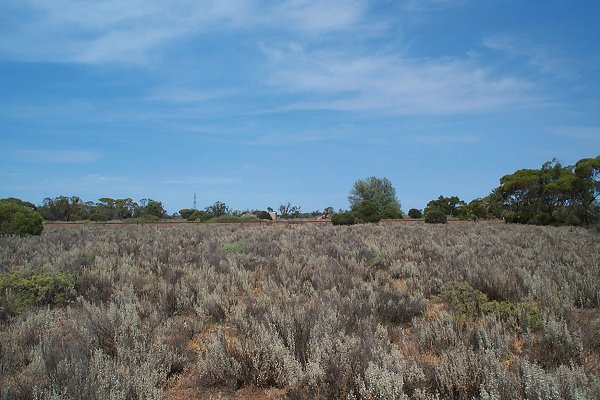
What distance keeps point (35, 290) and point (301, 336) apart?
18.0 feet

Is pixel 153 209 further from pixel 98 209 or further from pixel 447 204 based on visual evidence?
pixel 447 204

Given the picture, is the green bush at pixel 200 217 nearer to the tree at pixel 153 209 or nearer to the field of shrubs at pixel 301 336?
the tree at pixel 153 209

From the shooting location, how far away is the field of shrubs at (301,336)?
355 cm

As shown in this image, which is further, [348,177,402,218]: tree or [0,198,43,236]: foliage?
[348,177,402,218]: tree

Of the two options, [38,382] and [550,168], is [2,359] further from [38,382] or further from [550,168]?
[550,168]

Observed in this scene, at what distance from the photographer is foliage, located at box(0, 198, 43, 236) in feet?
65.5

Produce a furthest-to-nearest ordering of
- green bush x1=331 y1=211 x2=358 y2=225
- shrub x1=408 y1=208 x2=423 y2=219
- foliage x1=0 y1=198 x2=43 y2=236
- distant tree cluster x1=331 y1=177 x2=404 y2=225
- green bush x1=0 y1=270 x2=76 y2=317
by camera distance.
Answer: distant tree cluster x1=331 y1=177 x2=404 y2=225 → shrub x1=408 y1=208 x2=423 y2=219 → green bush x1=331 y1=211 x2=358 y2=225 → foliage x1=0 y1=198 x2=43 y2=236 → green bush x1=0 y1=270 x2=76 y2=317

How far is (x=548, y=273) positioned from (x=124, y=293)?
8110 millimetres

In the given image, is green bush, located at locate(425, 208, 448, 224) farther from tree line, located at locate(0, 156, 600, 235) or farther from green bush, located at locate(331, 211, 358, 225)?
green bush, located at locate(331, 211, 358, 225)

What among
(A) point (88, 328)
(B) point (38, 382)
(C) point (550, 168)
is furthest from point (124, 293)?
(C) point (550, 168)

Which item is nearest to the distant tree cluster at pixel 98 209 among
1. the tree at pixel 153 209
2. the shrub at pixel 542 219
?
the tree at pixel 153 209

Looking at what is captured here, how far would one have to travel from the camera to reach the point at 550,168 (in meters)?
43.2

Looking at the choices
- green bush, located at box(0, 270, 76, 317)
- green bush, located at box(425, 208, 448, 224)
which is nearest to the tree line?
green bush, located at box(425, 208, 448, 224)

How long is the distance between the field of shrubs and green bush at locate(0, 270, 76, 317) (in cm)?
3
